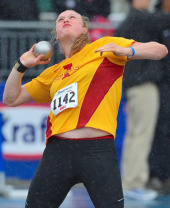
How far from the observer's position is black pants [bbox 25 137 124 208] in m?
3.58

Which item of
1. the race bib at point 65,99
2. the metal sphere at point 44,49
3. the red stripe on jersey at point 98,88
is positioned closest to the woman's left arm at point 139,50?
the red stripe on jersey at point 98,88

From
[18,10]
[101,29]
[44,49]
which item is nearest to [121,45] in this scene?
[44,49]

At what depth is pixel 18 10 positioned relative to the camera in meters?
8.62

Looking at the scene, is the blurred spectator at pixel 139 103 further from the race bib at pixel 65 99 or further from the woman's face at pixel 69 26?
the race bib at pixel 65 99

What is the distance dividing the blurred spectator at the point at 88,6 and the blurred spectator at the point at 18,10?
39 centimetres

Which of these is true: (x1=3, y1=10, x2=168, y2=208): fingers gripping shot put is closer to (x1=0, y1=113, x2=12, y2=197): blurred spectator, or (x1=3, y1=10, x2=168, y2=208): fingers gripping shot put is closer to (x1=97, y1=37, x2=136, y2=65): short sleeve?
(x1=97, y1=37, x2=136, y2=65): short sleeve

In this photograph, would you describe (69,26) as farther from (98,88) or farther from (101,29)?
(101,29)

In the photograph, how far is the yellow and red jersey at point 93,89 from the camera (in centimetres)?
370

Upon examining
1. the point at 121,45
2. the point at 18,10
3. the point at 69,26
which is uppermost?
the point at 18,10

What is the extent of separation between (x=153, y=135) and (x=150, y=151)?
241 mm

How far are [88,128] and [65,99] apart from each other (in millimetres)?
255

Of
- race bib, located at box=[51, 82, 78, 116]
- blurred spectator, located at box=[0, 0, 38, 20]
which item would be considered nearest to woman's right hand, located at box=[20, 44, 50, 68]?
race bib, located at box=[51, 82, 78, 116]

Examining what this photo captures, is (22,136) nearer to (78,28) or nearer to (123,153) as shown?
(123,153)

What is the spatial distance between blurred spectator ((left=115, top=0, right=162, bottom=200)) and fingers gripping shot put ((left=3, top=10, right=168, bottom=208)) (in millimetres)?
3389
